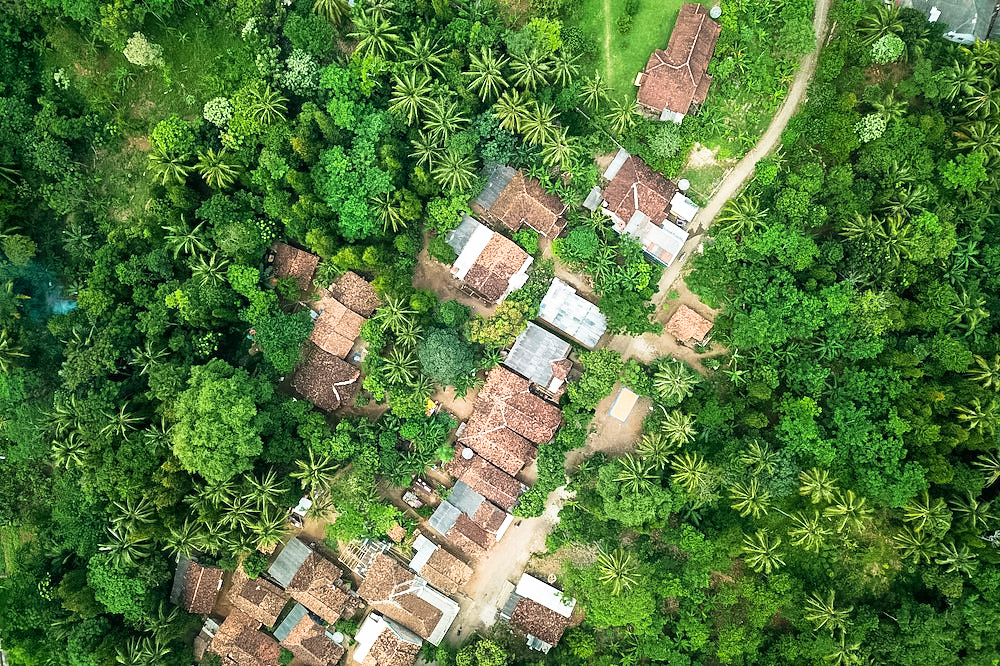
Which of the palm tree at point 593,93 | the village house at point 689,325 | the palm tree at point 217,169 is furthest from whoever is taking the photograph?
the village house at point 689,325

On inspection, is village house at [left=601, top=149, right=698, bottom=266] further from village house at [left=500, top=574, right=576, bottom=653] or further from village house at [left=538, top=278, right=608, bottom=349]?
village house at [left=500, top=574, right=576, bottom=653]

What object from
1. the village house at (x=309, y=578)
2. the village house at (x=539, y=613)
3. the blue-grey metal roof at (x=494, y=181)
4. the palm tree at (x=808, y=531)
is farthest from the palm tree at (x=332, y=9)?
the palm tree at (x=808, y=531)

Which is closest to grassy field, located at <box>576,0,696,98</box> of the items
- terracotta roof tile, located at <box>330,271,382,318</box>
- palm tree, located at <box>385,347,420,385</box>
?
terracotta roof tile, located at <box>330,271,382,318</box>

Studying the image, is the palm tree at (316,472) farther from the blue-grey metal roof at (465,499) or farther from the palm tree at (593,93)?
the palm tree at (593,93)

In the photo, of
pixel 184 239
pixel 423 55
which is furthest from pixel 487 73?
pixel 184 239

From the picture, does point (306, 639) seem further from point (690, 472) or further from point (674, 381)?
point (674, 381)

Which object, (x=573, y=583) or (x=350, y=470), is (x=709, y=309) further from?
(x=350, y=470)

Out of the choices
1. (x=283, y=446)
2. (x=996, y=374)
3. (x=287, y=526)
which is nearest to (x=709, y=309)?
(x=996, y=374)
